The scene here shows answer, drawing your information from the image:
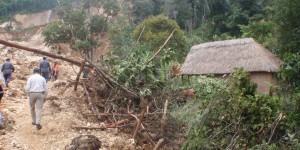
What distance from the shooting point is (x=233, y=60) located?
1497 centimetres

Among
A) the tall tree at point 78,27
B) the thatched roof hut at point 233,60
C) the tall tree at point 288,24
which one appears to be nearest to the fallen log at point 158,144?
the thatched roof hut at point 233,60

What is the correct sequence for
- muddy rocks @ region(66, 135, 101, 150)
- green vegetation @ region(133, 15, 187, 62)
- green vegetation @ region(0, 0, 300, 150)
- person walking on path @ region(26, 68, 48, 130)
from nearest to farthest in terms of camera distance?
green vegetation @ region(0, 0, 300, 150) < muddy rocks @ region(66, 135, 101, 150) < person walking on path @ region(26, 68, 48, 130) < green vegetation @ region(133, 15, 187, 62)

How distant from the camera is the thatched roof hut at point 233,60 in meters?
14.1

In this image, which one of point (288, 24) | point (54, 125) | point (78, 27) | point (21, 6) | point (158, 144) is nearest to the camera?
point (158, 144)

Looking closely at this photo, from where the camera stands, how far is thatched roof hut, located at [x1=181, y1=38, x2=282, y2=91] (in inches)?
553

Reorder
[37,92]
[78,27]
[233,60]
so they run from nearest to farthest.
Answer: [37,92], [233,60], [78,27]

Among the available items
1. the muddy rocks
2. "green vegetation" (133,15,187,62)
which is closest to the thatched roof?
"green vegetation" (133,15,187,62)

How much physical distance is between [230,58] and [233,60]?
239mm

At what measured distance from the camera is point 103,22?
76.0 ft

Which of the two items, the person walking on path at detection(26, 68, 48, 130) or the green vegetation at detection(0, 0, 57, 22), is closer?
the person walking on path at detection(26, 68, 48, 130)

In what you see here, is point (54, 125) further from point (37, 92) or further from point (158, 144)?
point (158, 144)

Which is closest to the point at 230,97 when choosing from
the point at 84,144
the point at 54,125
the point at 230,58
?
the point at 84,144

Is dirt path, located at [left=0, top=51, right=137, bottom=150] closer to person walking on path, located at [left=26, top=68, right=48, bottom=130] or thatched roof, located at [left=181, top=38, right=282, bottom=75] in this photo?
person walking on path, located at [left=26, top=68, right=48, bottom=130]

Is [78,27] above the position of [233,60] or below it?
above
